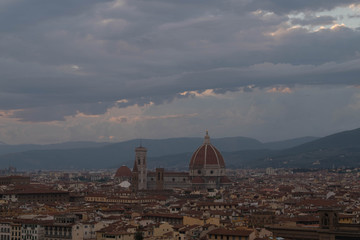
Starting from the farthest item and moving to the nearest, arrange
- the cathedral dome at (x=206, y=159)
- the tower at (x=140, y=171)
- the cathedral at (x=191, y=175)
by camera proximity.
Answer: the cathedral dome at (x=206, y=159) → the cathedral at (x=191, y=175) → the tower at (x=140, y=171)

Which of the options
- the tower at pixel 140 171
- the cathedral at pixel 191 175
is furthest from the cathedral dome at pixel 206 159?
the tower at pixel 140 171

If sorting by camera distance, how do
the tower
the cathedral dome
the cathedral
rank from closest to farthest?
the tower
the cathedral
the cathedral dome

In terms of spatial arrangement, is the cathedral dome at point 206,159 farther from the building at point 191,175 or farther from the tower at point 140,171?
the tower at point 140,171

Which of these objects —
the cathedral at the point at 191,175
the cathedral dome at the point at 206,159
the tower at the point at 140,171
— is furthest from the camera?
the cathedral dome at the point at 206,159

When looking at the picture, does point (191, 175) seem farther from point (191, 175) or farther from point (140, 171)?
point (140, 171)

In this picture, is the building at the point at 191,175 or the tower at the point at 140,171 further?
the building at the point at 191,175

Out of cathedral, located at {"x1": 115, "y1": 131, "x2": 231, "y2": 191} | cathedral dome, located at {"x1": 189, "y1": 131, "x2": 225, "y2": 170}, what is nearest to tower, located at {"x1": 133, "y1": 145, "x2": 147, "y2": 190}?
cathedral, located at {"x1": 115, "y1": 131, "x2": 231, "y2": 191}

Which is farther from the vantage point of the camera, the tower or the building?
the building

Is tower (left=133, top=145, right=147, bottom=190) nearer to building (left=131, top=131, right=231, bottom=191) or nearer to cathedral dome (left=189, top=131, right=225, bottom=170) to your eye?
building (left=131, top=131, right=231, bottom=191)

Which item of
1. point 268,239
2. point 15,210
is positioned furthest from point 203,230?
point 15,210
